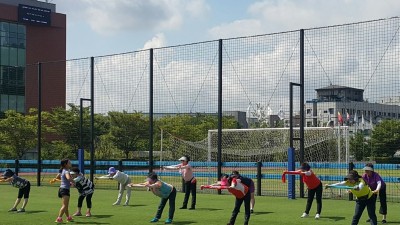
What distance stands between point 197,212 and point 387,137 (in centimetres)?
1368

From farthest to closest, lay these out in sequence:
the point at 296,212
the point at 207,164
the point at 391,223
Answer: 1. the point at 207,164
2. the point at 296,212
3. the point at 391,223

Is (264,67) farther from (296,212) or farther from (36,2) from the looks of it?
(36,2)

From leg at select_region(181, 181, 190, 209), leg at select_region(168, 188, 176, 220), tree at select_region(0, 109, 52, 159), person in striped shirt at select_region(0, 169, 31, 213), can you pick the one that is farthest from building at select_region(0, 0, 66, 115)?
leg at select_region(168, 188, 176, 220)

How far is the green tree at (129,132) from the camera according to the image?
42.7m

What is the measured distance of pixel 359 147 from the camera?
38.9 m

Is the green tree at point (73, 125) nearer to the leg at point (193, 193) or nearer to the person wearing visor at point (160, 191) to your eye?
the leg at point (193, 193)

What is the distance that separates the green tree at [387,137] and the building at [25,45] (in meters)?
40.3

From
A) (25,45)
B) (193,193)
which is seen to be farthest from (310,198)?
(25,45)

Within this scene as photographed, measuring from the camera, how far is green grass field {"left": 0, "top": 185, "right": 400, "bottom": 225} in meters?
16.3

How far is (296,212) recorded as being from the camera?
18.3m

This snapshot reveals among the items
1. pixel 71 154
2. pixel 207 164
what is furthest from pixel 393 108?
pixel 71 154

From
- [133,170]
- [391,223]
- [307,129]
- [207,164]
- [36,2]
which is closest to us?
[391,223]

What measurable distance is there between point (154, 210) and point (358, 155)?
21.2 m

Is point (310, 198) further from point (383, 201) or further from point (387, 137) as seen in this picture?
point (387, 137)
